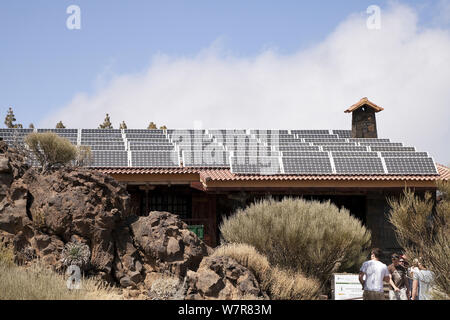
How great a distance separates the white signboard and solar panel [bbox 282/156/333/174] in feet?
22.5

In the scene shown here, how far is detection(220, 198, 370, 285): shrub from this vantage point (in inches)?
493

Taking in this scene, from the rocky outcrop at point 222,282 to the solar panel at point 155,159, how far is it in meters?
8.46

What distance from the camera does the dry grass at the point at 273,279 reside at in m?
10.8

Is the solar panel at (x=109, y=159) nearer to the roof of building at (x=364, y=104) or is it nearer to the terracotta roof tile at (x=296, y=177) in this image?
the terracotta roof tile at (x=296, y=177)

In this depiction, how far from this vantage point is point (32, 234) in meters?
10.8

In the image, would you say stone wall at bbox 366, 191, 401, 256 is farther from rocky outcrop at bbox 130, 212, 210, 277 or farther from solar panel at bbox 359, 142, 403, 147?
rocky outcrop at bbox 130, 212, 210, 277

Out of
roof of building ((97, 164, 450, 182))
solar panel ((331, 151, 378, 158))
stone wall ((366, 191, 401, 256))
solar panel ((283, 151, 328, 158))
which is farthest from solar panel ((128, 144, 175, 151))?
stone wall ((366, 191, 401, 256))

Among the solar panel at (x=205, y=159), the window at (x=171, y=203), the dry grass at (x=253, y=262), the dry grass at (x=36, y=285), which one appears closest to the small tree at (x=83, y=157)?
the window at (x=171, y=203)

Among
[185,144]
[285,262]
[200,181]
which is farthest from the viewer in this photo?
[185,144]

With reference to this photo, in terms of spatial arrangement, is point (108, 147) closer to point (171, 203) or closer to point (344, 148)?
point (171, 203)

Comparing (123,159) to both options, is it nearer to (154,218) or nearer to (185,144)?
(185,144)

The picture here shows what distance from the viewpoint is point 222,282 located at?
10312 mm

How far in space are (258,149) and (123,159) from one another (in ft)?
16.6
